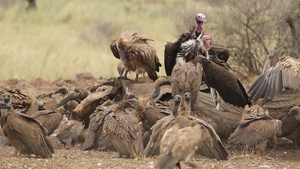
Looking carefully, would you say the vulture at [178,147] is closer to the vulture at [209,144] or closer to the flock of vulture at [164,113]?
the flock of vulture at [164,113]

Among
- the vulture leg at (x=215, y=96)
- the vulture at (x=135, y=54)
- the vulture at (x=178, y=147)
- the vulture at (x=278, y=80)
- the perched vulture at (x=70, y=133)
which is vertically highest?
the vulture at (x=135, y=54)

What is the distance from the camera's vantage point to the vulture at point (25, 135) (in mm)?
7113

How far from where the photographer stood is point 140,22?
2720 centimetres

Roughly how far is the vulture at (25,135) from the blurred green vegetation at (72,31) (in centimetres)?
678

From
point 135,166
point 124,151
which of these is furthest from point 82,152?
point 135,166

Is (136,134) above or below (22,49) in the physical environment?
below

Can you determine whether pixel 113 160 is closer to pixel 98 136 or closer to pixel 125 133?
pixel 125 133

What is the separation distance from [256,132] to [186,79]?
1218mm

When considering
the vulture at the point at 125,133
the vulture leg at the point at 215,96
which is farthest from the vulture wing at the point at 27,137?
the vulture leg at the point at 215,96

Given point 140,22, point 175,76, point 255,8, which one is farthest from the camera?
point 140,22

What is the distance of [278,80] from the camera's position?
28.4 ft

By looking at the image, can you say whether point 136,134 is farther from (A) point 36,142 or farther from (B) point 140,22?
(B) point 140,22

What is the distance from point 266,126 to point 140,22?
1987 centimetres

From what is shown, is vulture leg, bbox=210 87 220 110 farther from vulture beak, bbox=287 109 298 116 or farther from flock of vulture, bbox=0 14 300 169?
vulture beak, bbox=287 109 298 116
